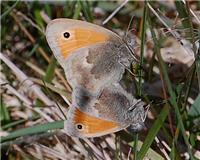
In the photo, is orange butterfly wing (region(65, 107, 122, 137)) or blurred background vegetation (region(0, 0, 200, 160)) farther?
blurred background vegetation (region(0, 0, 200, 160))

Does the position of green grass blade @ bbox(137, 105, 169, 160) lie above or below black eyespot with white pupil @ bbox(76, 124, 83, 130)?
below

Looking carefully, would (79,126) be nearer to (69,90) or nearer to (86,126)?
(86,126)

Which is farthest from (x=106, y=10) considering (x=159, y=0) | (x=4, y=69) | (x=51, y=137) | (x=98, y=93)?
(x=98, y=93)

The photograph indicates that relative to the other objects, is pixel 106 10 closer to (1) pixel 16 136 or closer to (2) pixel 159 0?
(2) pixel 159 0

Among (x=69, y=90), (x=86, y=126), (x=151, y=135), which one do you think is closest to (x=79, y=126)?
(x=86, y=126)

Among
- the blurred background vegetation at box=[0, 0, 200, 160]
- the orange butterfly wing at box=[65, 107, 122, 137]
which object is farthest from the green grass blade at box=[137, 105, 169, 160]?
the orange butterfly wing at box=[65, 107, 122, 137]

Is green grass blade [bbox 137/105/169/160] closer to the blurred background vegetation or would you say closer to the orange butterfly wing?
A: the blurred background vegetation
